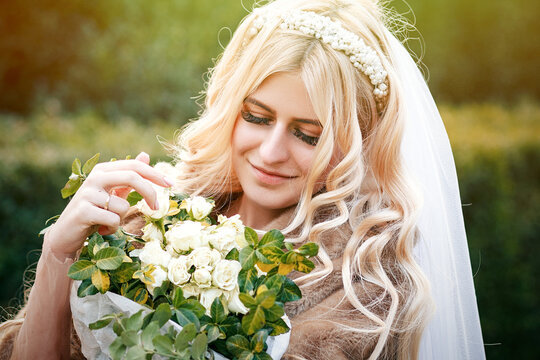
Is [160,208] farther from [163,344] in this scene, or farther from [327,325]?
[327,325]

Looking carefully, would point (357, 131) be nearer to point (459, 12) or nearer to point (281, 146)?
point (281, 146)

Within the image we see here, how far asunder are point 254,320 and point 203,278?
0.68 feet

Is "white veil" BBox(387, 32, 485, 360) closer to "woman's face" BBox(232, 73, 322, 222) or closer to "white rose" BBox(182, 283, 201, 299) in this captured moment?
"woman's face" BBox(232, 73, 322, 222)

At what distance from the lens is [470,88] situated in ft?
28.3

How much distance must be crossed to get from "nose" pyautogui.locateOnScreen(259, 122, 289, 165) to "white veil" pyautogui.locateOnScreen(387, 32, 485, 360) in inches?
21.9

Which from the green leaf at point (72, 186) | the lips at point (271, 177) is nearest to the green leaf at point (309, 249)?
the lips at point (271, 177)

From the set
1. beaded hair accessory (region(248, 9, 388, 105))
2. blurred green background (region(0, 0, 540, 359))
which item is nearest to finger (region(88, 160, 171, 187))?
beaded hair accessory (region(248, 9, 388, 105))

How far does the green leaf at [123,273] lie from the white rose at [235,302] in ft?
1.01

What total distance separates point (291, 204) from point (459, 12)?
23.5 feet

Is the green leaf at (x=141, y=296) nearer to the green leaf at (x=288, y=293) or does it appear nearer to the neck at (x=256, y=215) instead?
the green leaf at (x=288, y=293)

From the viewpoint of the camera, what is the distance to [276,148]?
2.26 m

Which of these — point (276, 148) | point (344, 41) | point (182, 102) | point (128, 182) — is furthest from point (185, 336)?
point (182, 102)

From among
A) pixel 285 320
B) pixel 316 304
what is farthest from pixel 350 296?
pixel 285 320

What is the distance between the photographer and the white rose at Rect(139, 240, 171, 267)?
1.76 metres
